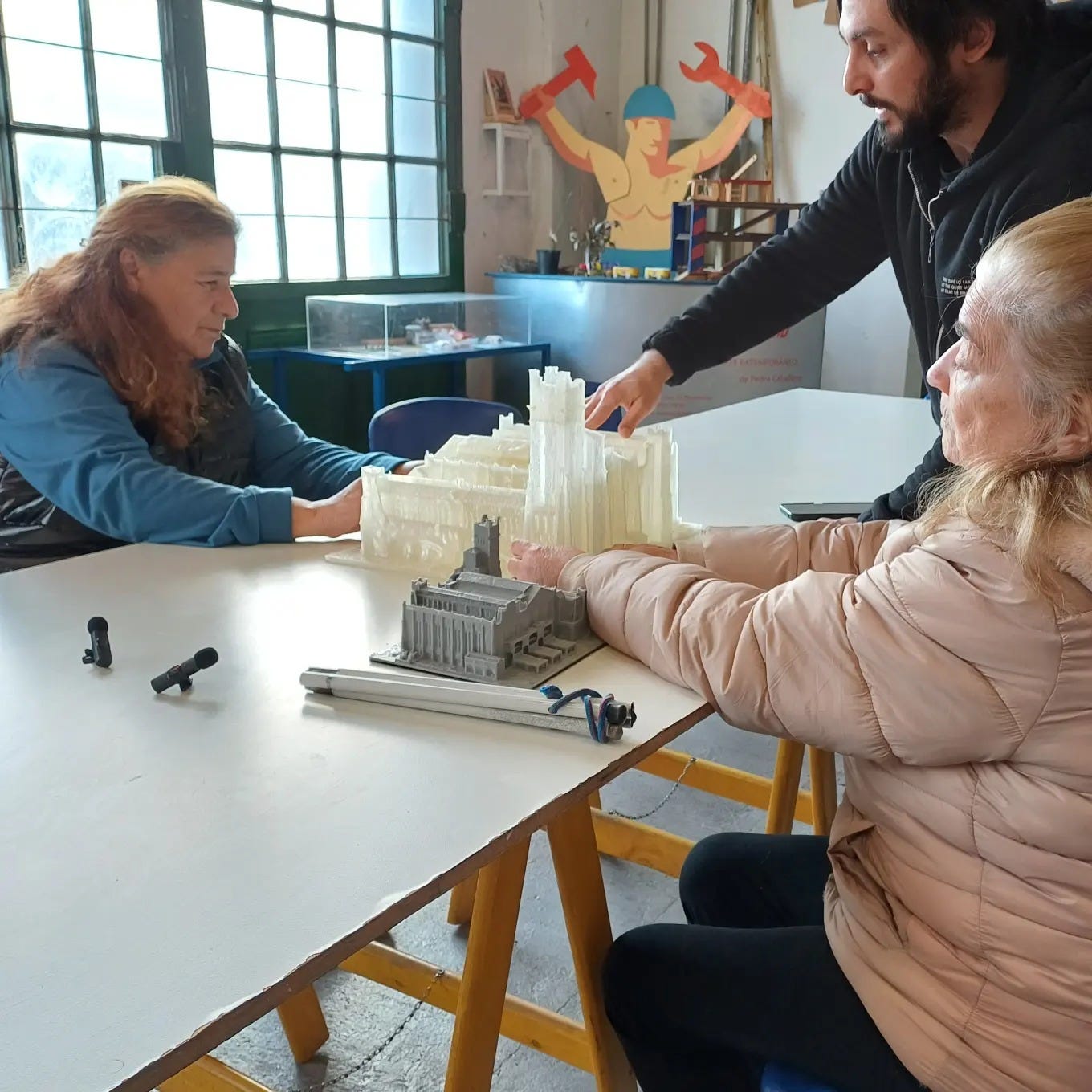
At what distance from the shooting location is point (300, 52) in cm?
442

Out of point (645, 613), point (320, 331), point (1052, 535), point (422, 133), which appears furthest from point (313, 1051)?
point (422, 133)

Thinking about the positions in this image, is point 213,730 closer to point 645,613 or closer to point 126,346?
point 645,613

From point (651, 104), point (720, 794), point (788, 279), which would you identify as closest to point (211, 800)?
point (720, 794)

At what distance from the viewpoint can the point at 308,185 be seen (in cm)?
456

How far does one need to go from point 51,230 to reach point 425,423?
193 centimetres

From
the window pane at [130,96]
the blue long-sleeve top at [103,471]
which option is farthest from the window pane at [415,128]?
the blue long-sleeve top at [103,471]

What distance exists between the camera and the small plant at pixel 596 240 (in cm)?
537

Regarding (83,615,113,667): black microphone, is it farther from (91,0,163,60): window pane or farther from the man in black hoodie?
(91,0,163,60): window pane

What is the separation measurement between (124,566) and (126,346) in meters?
0.43

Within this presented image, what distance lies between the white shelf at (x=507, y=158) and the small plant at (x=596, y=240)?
0.37 meters

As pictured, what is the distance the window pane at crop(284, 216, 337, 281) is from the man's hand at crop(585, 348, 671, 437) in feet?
9.77

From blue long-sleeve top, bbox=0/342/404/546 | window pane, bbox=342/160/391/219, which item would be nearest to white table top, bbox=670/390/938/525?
blue long-sleeve top, bbox=0/342/404/546

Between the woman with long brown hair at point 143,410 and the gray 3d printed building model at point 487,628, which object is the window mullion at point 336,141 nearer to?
the woman with long brown hair at point 143,410

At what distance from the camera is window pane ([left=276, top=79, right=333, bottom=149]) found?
173 inches
